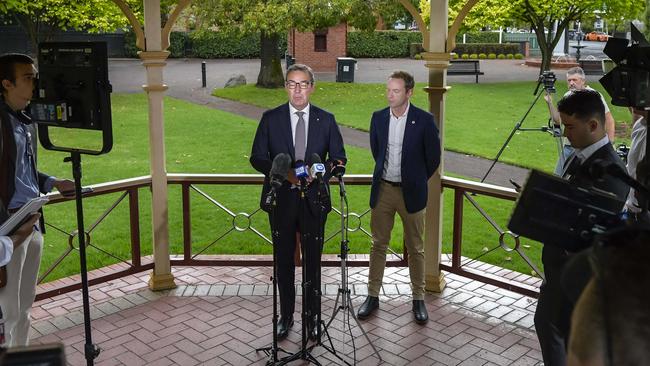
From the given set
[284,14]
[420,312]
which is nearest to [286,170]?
[420,312]

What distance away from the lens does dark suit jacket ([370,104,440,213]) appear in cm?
562

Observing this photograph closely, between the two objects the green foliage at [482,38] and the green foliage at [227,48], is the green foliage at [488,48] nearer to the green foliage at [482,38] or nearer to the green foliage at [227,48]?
the green foliage at [482,38]

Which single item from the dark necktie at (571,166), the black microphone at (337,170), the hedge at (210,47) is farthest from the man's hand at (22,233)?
the hedge at (210,47)

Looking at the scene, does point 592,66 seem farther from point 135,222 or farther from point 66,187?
point 66,187

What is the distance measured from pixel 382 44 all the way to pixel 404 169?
34.1 m

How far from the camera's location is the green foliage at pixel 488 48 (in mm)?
38125

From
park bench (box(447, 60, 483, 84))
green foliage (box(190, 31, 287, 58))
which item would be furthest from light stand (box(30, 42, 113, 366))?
green foliage (box(190, 31, 287, 58))

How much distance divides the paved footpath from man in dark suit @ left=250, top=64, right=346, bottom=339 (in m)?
7.00

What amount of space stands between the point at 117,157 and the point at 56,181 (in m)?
9.16

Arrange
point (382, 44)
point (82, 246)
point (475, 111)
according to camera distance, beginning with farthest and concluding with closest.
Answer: point (382, 44), point (475, 111), point (82, 246)

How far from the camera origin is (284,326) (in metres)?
5.54

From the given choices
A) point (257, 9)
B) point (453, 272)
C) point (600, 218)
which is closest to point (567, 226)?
point (600, 218)

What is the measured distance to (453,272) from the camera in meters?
6.77

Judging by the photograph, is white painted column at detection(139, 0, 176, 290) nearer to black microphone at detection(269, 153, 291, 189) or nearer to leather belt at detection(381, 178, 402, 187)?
leather belt at detection(381, 178, 402, 187)
